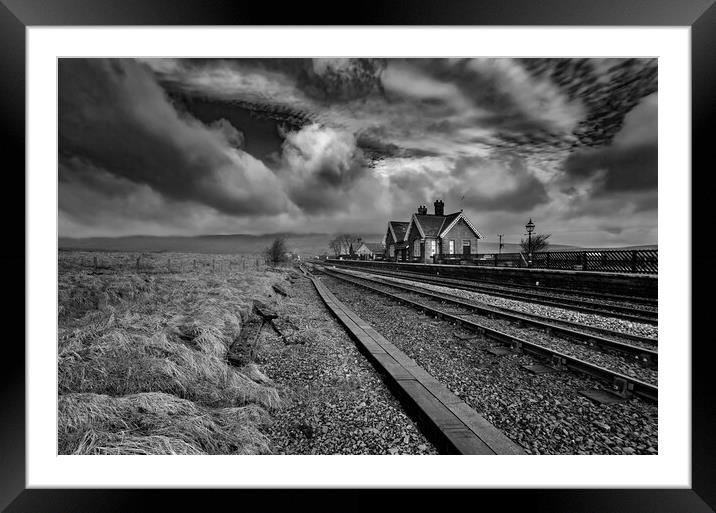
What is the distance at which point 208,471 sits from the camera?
228cm

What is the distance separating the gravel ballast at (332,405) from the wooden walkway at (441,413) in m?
0.12

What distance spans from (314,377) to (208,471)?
1.62 m

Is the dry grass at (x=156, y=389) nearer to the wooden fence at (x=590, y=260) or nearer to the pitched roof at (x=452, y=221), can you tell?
the wooden fence at (x=590, y=260)

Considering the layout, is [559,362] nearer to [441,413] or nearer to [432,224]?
[441,413]

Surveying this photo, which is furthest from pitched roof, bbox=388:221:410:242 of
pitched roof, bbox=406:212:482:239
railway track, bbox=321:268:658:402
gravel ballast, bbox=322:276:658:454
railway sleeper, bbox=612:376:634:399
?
railway sleeper, bbox=612:376:634:399

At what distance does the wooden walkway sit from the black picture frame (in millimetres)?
283

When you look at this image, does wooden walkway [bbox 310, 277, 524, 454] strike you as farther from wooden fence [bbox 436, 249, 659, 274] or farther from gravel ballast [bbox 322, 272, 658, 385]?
wooden fence [bbox 436, 249, 659, 274]

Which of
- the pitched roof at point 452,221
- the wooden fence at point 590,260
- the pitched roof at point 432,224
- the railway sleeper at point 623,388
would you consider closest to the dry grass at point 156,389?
the railway sleeper at point 623,388

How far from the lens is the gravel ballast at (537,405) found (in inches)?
97.3
